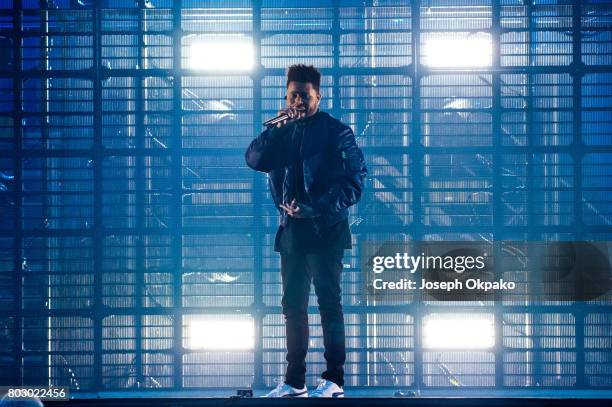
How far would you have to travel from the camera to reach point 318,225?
3.70m

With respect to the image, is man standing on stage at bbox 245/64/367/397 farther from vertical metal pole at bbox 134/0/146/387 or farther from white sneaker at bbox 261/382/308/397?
vertical metal pole at bbox 134/0/146/387

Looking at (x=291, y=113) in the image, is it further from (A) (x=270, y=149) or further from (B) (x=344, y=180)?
(B) (x=344, y=180)

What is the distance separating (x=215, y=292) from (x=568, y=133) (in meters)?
2.87

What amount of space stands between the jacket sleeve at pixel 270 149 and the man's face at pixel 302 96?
19cm

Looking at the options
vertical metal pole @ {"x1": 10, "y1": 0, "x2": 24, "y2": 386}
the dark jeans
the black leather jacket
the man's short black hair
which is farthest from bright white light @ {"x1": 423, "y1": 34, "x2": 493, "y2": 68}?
vertical metal pole @ {"x1": 10, "y1": 0, "x2": 24, "y2": 386}

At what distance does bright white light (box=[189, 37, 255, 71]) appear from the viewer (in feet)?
14.7

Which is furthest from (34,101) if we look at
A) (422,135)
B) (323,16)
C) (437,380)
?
(437,380)

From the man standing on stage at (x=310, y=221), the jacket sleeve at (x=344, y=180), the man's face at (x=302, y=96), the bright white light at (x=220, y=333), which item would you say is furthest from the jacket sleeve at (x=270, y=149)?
the bright white light at (x=220, y=333)

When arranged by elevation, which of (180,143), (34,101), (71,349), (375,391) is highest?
(34,101)

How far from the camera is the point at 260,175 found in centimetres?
446

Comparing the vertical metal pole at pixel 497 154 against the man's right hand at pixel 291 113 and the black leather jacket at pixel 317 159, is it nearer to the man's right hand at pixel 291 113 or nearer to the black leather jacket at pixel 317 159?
the black leather jacket at pixel 317 159

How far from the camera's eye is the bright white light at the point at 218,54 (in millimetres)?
4473

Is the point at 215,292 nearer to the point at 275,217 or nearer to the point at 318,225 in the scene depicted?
the point at 275,217

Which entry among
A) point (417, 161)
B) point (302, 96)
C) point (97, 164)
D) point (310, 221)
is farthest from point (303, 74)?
point (97, 164)
